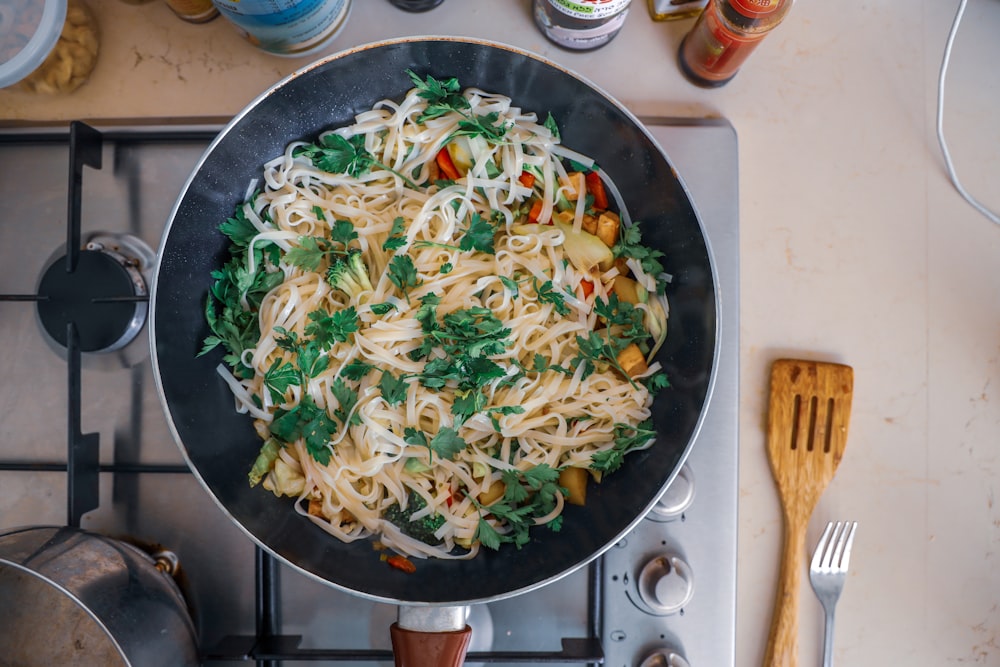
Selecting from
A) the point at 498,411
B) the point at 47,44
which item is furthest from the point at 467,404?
the point at 47,44

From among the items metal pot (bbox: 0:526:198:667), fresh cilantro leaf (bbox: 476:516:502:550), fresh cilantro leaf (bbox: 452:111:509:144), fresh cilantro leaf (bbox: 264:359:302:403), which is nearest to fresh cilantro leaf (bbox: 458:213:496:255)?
fresh cilantro leaf (bbox: 452:111:509:144)

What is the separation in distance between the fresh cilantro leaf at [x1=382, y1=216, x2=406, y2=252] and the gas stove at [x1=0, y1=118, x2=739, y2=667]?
39 cm

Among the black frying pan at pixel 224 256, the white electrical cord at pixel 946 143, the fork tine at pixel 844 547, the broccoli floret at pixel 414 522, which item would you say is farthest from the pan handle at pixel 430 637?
the white electrical cord at pixel 946 143

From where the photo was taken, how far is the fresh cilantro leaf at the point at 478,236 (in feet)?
3.52

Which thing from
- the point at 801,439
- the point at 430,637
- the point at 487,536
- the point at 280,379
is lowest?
the point at 430,637

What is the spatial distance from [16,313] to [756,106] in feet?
4.59

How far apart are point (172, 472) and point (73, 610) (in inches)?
10.7

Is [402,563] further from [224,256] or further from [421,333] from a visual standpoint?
[224,256]

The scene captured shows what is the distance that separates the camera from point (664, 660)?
108cm

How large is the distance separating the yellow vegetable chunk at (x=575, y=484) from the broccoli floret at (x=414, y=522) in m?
0.21

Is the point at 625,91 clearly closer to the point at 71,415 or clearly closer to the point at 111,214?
the point at 111,214

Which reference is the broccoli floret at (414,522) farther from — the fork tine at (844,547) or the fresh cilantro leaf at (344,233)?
the fork tine at (844,547)

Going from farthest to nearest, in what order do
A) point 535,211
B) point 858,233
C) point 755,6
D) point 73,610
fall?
point 858,233 < point 535,211 < point 755,6 < point 73,610

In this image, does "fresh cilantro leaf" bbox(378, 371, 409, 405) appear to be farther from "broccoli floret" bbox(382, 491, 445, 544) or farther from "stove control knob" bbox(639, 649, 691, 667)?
"stove control knob" bbox(639, 649, 691, 667)
